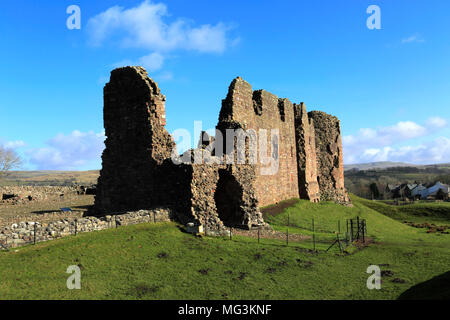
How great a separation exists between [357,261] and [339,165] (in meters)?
32.1

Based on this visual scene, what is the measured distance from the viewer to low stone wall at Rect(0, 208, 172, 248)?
461 inches

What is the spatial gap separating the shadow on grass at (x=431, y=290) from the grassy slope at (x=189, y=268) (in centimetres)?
36

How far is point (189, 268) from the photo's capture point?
12.2 metres

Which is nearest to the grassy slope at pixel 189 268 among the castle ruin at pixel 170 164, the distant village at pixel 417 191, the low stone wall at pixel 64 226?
the low stone wall at pixel 64 226

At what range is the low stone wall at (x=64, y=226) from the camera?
38.4ft

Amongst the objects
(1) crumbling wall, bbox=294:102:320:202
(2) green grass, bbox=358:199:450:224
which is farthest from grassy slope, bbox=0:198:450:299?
(2) green grass, bbox=358:199:450:224

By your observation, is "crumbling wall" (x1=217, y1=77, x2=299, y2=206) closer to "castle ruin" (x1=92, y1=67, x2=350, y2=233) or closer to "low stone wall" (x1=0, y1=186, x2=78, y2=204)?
"castle ruin" (x1=92, y1=67, x2=350, y2=233)

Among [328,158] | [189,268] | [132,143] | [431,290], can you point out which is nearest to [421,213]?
[328,158]

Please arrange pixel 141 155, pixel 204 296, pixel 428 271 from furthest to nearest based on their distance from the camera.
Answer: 1. pixel 141 155
2. pixel 428 271
3. pixel 204 296

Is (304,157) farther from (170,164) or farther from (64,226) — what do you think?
(64,226)

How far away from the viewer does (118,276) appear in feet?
35.5

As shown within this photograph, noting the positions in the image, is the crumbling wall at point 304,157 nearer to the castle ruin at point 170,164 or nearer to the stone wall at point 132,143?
the castle ruin at point 170,164
